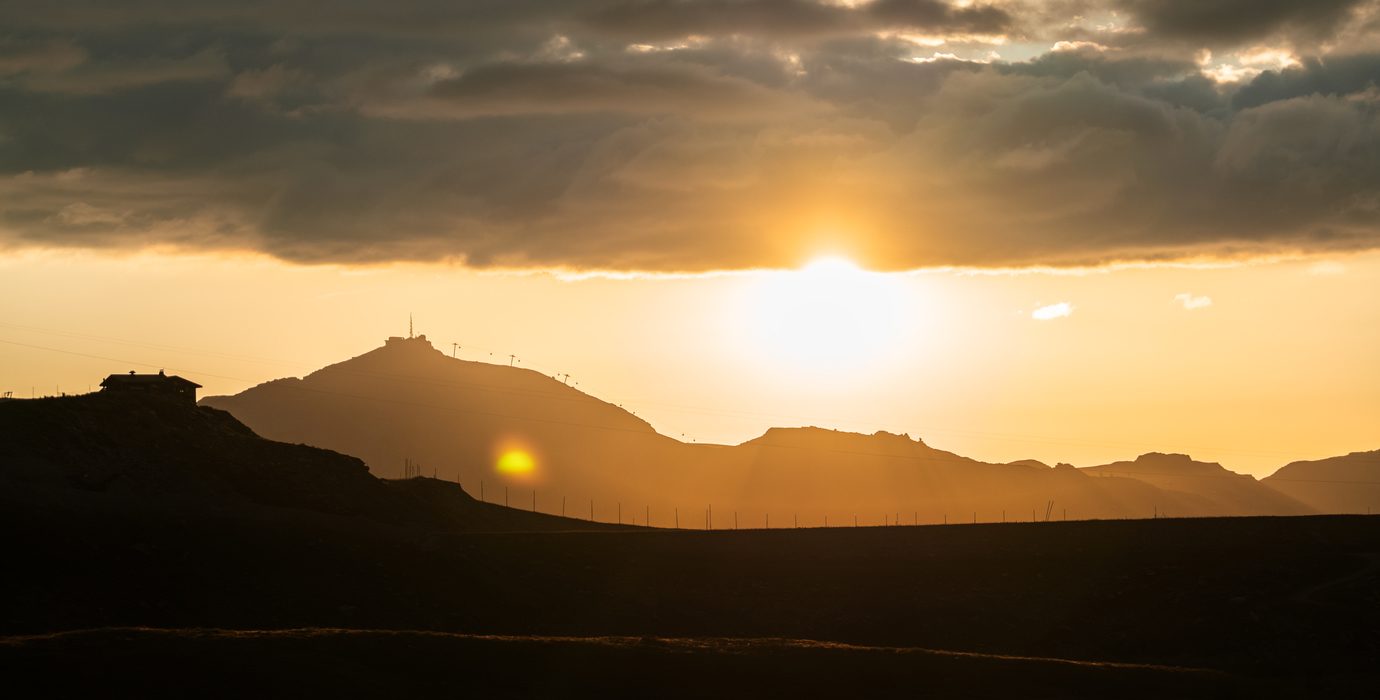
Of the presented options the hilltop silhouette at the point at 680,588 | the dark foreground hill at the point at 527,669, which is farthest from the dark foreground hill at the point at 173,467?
the dark foreground hill at the point at 527,669

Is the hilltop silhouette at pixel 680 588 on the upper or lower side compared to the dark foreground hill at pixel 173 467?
lower

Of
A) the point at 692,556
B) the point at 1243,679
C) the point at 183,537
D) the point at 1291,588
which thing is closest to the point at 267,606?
the point at 183,537

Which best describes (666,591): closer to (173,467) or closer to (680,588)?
(680,588)

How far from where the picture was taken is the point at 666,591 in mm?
110938

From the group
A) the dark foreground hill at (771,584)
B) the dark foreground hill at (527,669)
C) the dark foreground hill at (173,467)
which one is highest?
the dark foreground hill at (173,467)

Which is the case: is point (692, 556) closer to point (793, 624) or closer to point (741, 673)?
point (793, 624)

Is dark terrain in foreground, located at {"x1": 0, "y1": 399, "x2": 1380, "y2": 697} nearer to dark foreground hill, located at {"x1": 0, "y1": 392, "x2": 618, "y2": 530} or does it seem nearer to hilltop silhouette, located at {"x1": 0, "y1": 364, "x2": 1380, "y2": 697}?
hilltop silhouette, located at {"x1": 0, "y1": 364, "x2": 1380, "y2": 697}

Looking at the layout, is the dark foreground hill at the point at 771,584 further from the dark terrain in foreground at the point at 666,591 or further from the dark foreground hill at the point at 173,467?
the dark foreground hill at the point at 173,467

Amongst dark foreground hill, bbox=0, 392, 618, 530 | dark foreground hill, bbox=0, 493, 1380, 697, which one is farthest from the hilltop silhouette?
dark foreground hill, bbox=0, 392, 618, 530

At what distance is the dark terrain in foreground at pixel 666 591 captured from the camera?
7800 centimetres

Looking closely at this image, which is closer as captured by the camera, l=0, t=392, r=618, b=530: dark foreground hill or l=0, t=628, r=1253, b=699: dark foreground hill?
l=0, t=628, r=1253, b=699: dark foreground hill

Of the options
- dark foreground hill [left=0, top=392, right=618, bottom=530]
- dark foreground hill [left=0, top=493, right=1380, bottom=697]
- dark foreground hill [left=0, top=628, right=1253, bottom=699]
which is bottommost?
dark foreground hill [left=0, top=628, right=1253, bottom=699]

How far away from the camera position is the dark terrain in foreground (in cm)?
7800

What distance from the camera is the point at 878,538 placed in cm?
11762
